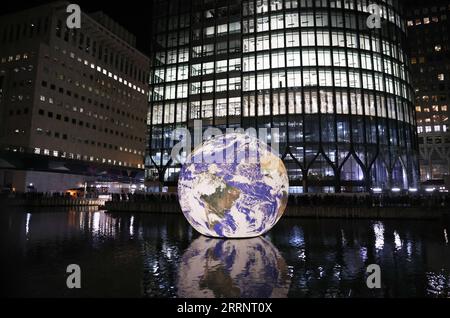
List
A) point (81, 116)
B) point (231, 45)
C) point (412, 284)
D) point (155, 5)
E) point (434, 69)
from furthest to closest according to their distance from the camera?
1. point (434, 69)
2. point (81, 116)
3. point (155, 5)
4. point (231, 45)
5. point (412, 284)

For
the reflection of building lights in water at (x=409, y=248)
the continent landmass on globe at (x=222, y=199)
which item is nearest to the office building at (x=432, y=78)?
the reflection of building lights in water at (x=409, y=248)

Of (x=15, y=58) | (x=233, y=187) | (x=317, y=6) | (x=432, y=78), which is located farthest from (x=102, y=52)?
(x=432, y=78)

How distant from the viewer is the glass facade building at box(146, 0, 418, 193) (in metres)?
56.2

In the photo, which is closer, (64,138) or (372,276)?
(372,276)

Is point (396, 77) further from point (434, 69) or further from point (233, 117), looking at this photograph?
point (434, 69)

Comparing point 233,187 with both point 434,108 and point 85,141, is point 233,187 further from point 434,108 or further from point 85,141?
point 434,108

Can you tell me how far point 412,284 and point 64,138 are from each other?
279 feet

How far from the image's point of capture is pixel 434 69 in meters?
103

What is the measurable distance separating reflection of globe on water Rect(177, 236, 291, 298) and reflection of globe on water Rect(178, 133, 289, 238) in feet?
3.42

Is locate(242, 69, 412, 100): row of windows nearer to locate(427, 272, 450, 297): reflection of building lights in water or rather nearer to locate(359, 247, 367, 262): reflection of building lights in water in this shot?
locate(359, 247, 367, 262): reflection of building lights in water

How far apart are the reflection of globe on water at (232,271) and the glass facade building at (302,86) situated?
44.9 m

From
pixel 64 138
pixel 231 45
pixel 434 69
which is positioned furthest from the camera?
pixel 434 69
